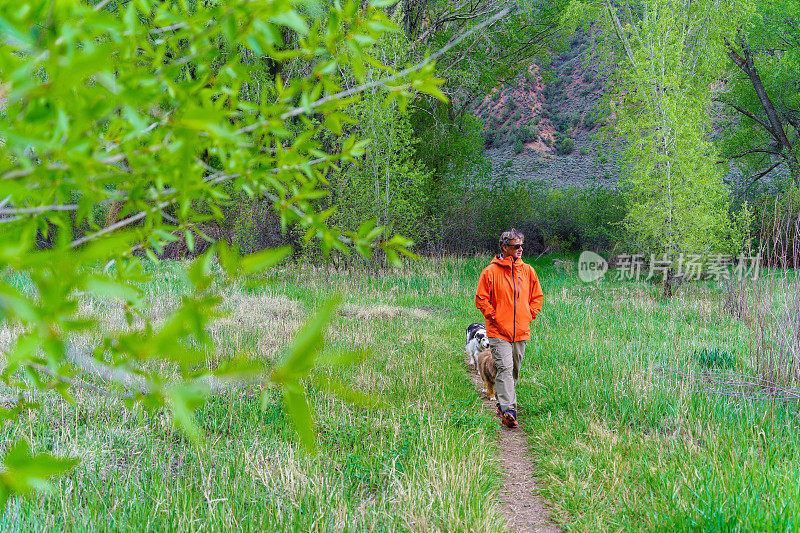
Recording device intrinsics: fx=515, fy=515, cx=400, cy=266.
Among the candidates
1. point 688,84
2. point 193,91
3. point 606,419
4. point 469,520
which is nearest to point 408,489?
point 469,520

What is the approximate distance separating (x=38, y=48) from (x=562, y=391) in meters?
5.54

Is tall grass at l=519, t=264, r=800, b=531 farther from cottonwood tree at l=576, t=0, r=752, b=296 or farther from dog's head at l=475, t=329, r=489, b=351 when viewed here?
cottonwood tree at l=576, t=0, r=752, b=296

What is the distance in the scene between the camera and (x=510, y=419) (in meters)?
5.17

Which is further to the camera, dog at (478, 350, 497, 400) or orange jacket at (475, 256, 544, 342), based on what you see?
dog at (478, 350, 497, 400)

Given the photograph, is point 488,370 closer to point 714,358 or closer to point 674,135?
point 714,358

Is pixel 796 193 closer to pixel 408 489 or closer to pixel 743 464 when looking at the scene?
pixel 743 464

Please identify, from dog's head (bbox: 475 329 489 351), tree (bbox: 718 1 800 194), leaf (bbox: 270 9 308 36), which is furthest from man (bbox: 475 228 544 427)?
tree (bbox: 718 1 800 194)

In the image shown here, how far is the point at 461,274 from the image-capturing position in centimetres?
1535

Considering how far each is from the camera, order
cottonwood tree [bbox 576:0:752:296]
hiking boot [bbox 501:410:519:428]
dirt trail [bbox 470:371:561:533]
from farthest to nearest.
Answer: cottonwood tree [bbox 576:0:752:296], hiking boot [bbox 501:410:519:428], dirt trail [bbox 470:371:561:533]

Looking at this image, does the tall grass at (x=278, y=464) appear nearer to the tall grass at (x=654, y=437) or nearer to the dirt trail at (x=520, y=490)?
the dirt trail at (x=520, y=490)

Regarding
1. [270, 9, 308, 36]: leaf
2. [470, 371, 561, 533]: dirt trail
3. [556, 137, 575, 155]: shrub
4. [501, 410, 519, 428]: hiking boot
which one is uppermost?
[556, 137, 575, 155]: shrub

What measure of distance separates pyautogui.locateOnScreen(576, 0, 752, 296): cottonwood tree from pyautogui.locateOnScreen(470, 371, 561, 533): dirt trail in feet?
30.5

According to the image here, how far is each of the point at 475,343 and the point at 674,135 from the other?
880 centimetres

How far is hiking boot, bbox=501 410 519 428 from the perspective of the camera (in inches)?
203
